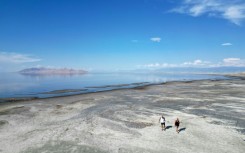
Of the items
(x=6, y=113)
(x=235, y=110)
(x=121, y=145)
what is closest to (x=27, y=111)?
(x=6, y=113)

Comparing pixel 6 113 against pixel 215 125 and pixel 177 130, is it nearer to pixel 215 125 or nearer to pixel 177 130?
pixel 177 130

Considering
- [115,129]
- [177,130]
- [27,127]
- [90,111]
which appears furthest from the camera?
[90,111]

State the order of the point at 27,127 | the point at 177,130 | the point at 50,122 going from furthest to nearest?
the point at 50,122, the point at 27,127, the point at 177,130

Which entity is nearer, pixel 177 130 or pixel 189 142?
pixel 189 142

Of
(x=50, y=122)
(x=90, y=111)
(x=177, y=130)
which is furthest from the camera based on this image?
(x=90, y=111)

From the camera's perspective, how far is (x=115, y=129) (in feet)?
77.2

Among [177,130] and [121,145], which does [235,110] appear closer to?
[177,130]

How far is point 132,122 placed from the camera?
26078 millimetres

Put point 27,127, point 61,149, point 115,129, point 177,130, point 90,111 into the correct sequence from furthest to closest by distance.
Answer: point 90,111
point 27,127
point 115,129
point 177,130
point 61,149

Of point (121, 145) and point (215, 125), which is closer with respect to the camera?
point (121, 145)

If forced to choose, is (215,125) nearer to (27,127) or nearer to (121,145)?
(121,145)

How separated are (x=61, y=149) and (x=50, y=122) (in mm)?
10086

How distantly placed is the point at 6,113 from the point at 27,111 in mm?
3271

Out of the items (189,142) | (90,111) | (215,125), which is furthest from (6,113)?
(215,125)
